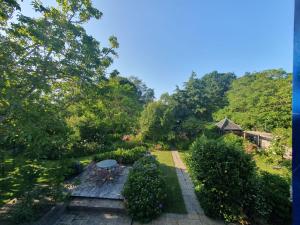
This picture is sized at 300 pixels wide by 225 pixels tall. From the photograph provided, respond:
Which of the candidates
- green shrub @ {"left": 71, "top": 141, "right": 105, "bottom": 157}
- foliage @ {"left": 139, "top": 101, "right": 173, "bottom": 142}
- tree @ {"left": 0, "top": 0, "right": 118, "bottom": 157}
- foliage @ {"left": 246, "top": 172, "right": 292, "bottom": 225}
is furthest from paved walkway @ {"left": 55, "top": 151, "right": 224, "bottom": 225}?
foliage @ {"left": 139, "top": 101, "right": 173, "bottom": 142}

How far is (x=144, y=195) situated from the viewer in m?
5.88

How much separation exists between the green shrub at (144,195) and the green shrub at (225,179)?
144cm

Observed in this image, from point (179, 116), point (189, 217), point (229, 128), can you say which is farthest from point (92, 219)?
point (179, 116)

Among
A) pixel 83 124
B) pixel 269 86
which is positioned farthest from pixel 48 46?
pixel 269 86

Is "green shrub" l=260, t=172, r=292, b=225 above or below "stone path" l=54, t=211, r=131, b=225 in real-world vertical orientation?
above

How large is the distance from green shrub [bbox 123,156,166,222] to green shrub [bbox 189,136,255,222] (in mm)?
1440

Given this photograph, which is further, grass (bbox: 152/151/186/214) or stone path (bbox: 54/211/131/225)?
grass (bbox: 152/151/186/214)

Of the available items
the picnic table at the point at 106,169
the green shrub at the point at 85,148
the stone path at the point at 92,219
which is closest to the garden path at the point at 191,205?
the stone path at the point at 92,219

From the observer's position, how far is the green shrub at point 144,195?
570 centimetres

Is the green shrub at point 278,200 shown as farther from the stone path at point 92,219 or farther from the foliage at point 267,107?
the foliage at point 267,107

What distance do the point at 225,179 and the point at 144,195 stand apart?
101 inches

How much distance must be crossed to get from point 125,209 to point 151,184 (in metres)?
1.15

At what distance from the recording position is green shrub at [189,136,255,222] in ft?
17.9

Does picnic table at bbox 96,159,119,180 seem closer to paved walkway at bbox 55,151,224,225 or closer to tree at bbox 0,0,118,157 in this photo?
paved walkway at bbox 55,151,224,225
